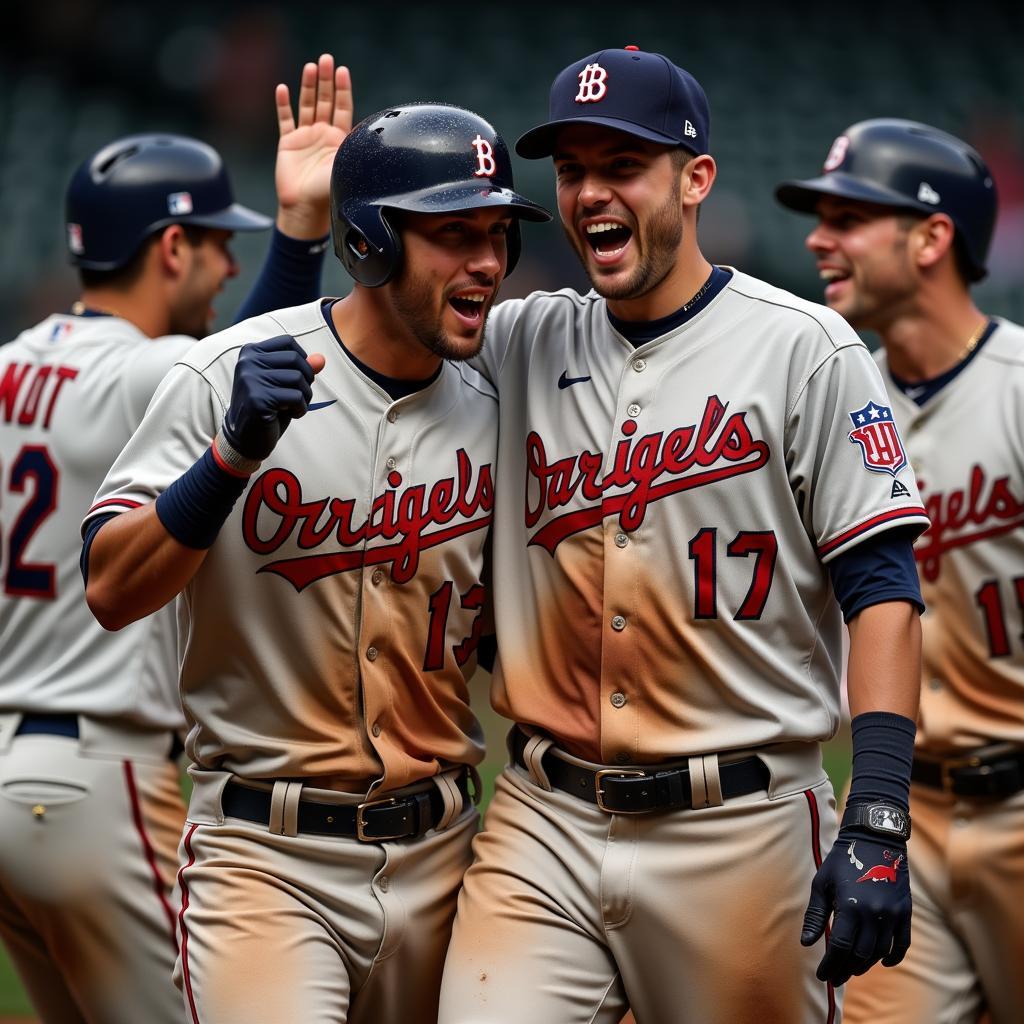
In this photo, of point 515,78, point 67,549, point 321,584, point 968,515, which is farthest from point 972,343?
point 515,78

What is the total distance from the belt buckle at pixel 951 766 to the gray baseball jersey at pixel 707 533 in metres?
0.84

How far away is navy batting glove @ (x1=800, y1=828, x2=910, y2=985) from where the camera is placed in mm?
2869

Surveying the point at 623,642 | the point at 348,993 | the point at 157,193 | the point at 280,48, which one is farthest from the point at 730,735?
the point at 280,48

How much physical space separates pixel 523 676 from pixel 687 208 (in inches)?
41.6

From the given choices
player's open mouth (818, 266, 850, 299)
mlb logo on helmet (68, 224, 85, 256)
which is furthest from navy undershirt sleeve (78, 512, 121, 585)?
player's open mouth (818, 266, 850, 299)

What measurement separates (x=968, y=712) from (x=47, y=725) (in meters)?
2.31

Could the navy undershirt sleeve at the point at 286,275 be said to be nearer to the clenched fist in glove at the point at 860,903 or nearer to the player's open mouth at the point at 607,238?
the player's open mouth at the point at 607,238

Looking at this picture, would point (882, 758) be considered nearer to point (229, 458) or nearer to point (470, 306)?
point (470, 306)

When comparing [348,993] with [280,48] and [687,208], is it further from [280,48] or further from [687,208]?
[280,48]

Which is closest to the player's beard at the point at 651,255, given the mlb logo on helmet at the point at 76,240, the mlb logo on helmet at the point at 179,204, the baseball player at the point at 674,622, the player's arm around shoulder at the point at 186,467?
the baseball player at the point at 674,622

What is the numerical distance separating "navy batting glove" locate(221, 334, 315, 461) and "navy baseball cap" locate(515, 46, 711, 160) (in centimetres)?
76

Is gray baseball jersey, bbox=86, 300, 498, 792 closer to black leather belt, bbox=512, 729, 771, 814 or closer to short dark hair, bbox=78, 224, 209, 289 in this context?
black leather belt, bbox=512, 729, 771, 814

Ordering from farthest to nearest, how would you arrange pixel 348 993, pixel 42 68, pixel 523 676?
pixel 42 68
pixel 523 676
pixel 348 993

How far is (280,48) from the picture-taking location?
15750 millimetres
